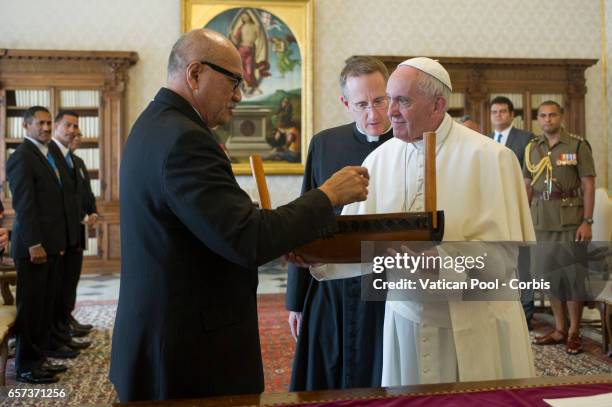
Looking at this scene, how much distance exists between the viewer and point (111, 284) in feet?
28.6

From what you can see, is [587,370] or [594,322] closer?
[587,370]

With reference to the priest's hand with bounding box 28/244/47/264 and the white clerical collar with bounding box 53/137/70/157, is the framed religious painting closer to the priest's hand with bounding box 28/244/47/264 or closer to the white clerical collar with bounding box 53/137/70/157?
the white clerical collar with bounding box 53/137/70/157

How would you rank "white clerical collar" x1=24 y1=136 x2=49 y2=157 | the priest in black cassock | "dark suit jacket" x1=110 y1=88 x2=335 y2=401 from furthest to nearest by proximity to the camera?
"white clerical collar" x1=24 y1=136 x2=49 y2=157 → the priest in black cassock → "dark suit jacket" x1=110 y1=88 x2=335 y2=401

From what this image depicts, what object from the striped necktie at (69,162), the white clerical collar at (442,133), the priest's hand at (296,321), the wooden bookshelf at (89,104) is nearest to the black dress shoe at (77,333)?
the striped necktie at (69,162)

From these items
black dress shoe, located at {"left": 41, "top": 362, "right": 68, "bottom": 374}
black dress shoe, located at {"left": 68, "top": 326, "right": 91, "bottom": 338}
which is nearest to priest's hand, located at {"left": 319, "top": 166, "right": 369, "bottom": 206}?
black dress shoe, located at {"left": 41, "top": 362, "right": 68, "bottom": 374}

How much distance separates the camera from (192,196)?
1571 mm

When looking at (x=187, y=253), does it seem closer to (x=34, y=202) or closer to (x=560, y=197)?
(x=34, y=202)

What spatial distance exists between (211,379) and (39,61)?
29.8 feet

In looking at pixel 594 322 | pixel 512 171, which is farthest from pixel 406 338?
pixel 594 322

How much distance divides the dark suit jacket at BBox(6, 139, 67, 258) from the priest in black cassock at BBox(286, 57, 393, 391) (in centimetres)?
274

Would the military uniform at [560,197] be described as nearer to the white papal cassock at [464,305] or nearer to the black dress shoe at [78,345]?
the white papal cassock at [464,305]

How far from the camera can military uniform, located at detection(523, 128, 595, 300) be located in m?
5.62

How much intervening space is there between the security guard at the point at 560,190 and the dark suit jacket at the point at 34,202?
13.7 feet

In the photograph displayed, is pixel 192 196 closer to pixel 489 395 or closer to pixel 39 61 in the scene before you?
pixel 489 395
